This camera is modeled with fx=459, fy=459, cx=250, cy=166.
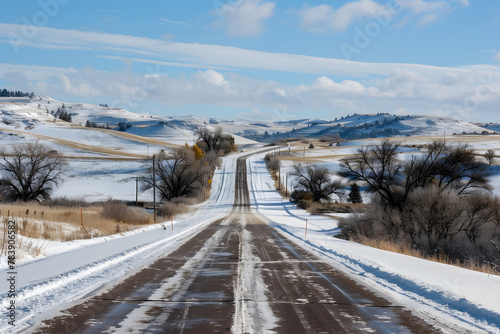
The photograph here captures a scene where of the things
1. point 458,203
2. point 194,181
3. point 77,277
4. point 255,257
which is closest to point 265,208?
point 194,181

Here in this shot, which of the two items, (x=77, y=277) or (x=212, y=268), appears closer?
(x=77, y=277)

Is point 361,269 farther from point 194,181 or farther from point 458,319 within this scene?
point 194,181

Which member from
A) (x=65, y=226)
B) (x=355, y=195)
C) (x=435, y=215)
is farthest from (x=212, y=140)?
(x=65, y=226)

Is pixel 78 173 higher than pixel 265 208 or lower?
higher

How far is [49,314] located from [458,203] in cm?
3035

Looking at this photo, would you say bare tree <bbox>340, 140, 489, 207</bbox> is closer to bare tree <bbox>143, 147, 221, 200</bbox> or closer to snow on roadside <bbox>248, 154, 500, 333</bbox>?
snow on roadside <bbox>248, 154, 500, 333</bbox>

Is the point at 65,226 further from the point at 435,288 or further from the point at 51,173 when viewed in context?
the point at 51,173

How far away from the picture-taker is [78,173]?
90.8 m

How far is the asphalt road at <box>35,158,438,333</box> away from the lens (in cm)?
673

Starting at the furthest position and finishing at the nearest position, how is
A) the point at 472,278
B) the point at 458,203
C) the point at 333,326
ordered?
1. the point at 458,203
2. the point at 472,278
3. the point at 333,326

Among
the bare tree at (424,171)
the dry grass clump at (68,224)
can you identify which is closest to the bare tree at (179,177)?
the dry grass clump at (68,224)

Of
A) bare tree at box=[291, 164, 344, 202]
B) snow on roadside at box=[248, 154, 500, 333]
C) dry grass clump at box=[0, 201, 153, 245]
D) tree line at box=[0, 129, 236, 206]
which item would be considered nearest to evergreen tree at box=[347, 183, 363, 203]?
bare tree at box=[291, 164, 344, 202]

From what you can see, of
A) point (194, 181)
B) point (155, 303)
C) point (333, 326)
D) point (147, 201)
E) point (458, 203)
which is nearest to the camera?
point (333, 326)

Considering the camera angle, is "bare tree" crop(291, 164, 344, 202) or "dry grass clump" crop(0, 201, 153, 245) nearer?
"dry grass clump" crop(0, 201, 153, 245)
